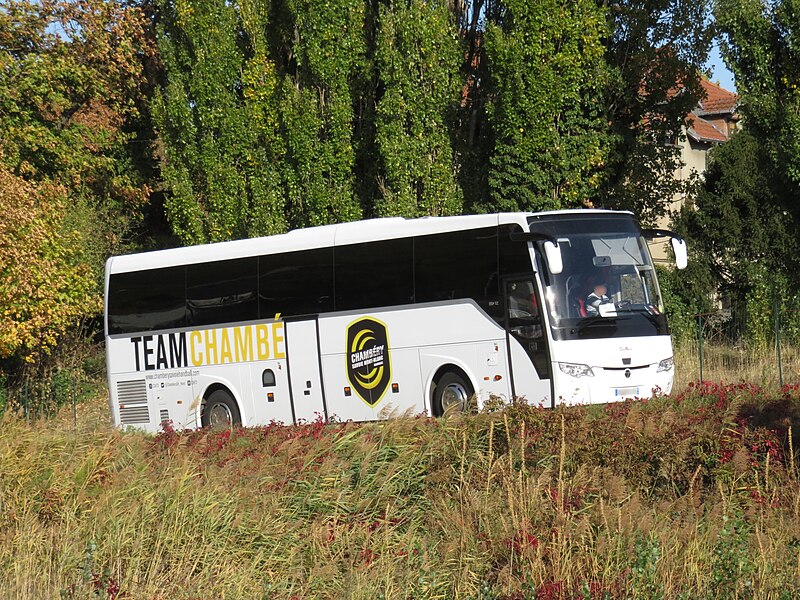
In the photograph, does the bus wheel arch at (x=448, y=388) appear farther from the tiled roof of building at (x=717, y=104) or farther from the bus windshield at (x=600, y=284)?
the tiled roof of building at (x=717, y=104)

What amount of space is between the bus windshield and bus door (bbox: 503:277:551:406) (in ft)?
0.83

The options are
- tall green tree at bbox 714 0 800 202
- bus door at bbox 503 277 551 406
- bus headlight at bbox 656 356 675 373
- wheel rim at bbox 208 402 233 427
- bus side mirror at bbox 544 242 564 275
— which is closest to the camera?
bus side mirror at bbox 544 242 564 275

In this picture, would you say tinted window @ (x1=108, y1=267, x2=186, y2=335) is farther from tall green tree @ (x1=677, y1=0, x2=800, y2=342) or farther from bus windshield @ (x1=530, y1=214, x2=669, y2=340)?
tall green tree @ (x1=677, y1=0, x2=800, y2=342)

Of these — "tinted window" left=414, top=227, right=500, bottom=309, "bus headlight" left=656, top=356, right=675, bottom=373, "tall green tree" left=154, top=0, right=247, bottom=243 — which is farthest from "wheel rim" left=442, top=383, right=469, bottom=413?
"tall green tree" left=154, top=0, right=247, bottom=243

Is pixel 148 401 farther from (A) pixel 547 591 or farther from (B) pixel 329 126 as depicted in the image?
(A) pixel 547 591

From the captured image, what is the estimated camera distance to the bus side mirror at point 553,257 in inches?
664

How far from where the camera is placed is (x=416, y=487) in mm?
11805

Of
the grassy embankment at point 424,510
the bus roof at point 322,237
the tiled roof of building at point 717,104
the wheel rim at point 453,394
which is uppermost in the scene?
the tiled roof of building at point 717,104

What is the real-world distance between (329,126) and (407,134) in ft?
8.89

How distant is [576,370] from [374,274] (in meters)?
3.89

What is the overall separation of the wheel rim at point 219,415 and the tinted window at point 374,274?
3.38 meters

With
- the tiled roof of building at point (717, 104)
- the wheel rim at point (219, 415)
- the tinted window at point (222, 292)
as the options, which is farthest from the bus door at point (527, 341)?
the tiled roof of building at point (717, 104)

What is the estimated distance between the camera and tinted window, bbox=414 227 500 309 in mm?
17844

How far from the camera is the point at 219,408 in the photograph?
71.3 ft
